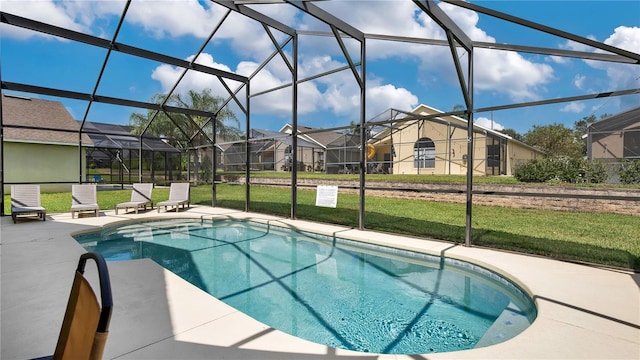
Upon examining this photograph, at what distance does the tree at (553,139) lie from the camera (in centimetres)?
770

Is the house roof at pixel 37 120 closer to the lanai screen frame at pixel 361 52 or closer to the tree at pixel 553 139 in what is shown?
the lanai screen frame at pixel 361 52

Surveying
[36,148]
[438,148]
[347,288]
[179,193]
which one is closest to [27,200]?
[179,193]

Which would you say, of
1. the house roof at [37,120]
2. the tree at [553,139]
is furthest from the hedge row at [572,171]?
the house roof at [37,120]

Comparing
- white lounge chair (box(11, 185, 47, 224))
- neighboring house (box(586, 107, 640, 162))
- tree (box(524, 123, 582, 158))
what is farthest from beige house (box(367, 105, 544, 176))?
white lounge chair (box(11, 185, 47, 224))

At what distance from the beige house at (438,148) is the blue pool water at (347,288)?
9380 mm

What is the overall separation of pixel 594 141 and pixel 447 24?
3.23 meters

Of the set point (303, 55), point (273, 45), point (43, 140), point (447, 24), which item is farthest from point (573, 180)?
point (43, 140)

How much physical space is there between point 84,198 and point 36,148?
830 cm

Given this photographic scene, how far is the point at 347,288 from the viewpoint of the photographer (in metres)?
4.40

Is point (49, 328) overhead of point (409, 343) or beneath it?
overhead

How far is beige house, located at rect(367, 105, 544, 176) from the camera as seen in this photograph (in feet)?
46.1

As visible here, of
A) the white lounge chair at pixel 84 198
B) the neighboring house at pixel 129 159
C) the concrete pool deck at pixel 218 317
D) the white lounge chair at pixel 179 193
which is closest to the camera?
the concrete pool deck at pixel 218 317

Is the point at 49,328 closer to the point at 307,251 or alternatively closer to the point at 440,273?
the point at 307,251

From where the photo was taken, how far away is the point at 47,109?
16859 mm
